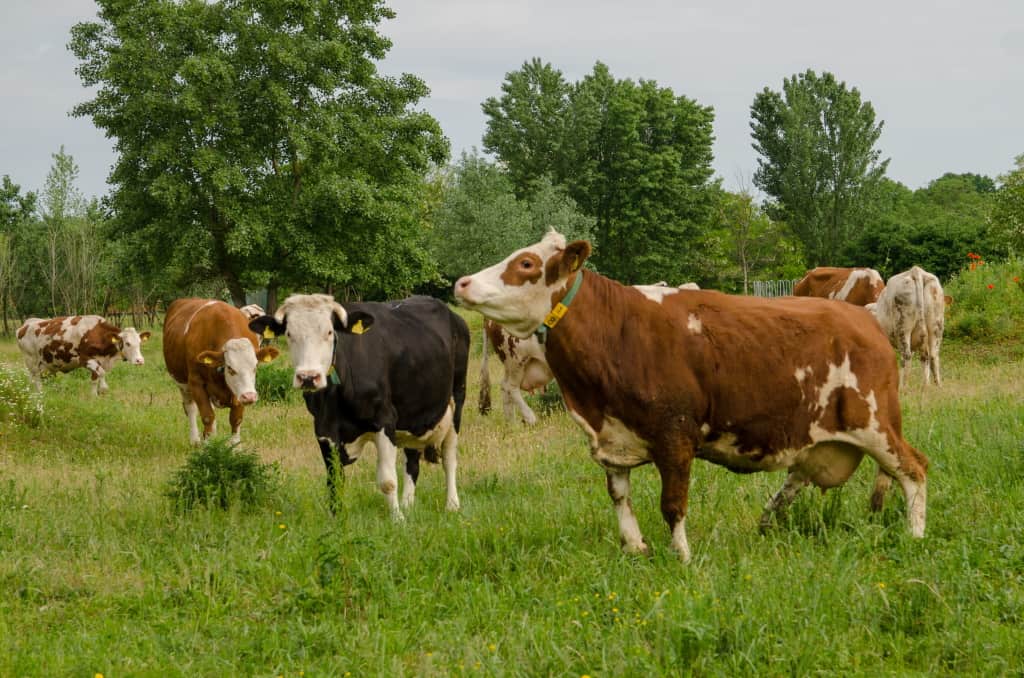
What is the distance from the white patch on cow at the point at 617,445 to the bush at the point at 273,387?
11.6 metres

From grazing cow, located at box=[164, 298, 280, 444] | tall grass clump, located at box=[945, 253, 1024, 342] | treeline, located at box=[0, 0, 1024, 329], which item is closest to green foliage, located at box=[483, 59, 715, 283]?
treeline, located at box=[0, 0, 1024, 329]

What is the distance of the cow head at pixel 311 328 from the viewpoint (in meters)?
6.48

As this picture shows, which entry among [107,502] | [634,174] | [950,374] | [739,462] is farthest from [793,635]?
[634,174]

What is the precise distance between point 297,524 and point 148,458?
16.3 ft

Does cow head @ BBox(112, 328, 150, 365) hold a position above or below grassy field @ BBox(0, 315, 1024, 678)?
above

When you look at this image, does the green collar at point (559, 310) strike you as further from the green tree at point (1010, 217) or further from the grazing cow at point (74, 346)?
the green tree at point (1010, 217)

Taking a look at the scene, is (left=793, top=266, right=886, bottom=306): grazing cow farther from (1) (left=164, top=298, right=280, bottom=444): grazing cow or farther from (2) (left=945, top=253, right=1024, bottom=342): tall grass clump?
(1) (left=164, top=298, right=280, bottom=444): grazing cow

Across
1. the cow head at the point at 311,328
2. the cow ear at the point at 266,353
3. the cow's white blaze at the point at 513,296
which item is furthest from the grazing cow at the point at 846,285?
the cow's white blaze at the point at 513,296

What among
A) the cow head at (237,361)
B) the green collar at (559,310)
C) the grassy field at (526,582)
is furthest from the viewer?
the cow head at (237,361)

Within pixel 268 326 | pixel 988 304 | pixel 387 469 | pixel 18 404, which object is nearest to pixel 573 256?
pixel 387 469

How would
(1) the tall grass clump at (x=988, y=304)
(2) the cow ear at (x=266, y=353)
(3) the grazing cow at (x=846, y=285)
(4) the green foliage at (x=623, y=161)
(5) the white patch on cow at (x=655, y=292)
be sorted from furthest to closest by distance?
(4) the green foliage at (x=623, y=161) → (1) the tall grass clump at (x=988, y=304) → (3) the grazing cow at (x=846, y=285) → (2) the cow ear at (x=266, y=353) → (5) the white patch on cow at (x=655, y=292)

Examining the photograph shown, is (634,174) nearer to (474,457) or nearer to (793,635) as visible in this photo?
(474,457)

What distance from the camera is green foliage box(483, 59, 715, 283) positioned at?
52125 millimetres

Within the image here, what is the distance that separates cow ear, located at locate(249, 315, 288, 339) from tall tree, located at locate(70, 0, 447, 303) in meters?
24.0
